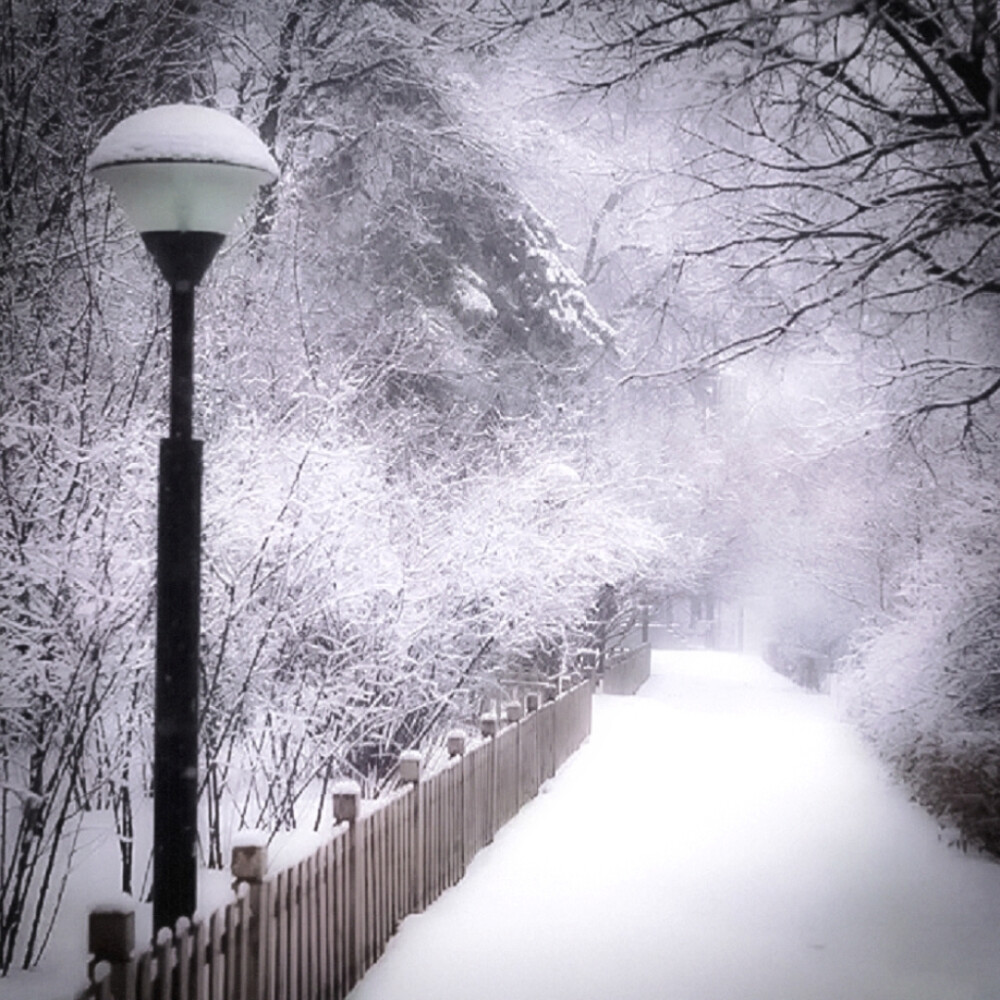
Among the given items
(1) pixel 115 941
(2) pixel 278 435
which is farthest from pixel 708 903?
(1) pixel 115 941

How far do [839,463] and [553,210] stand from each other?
11859 mm

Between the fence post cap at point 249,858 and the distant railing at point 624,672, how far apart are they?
19542 mm

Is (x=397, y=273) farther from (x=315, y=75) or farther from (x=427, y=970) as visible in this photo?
(x=427, y=970)

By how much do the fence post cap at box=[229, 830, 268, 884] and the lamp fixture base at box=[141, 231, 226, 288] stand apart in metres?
1.93

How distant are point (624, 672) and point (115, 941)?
22.3 m

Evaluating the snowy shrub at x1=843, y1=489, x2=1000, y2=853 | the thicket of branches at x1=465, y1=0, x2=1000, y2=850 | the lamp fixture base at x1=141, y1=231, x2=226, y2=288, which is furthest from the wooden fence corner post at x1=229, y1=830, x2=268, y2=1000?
the snowy shrub at x1=843, y1=489, x2=1000, y2=853

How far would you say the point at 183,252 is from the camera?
387 centimetres

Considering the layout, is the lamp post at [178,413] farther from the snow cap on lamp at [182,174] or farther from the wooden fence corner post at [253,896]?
the wooden fence corner post at [253,896]

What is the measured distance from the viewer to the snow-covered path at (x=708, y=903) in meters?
5.58

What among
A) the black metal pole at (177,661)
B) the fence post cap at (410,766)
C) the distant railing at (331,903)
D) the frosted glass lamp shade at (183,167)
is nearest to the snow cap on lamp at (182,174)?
the frosted glass lamp shade at (183,167)

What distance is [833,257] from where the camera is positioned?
23.6ft

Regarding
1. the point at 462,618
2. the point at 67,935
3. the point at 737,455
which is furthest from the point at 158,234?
the point at 737,455

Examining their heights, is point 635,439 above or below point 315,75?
below

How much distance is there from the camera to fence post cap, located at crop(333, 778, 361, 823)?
17.1 ft
